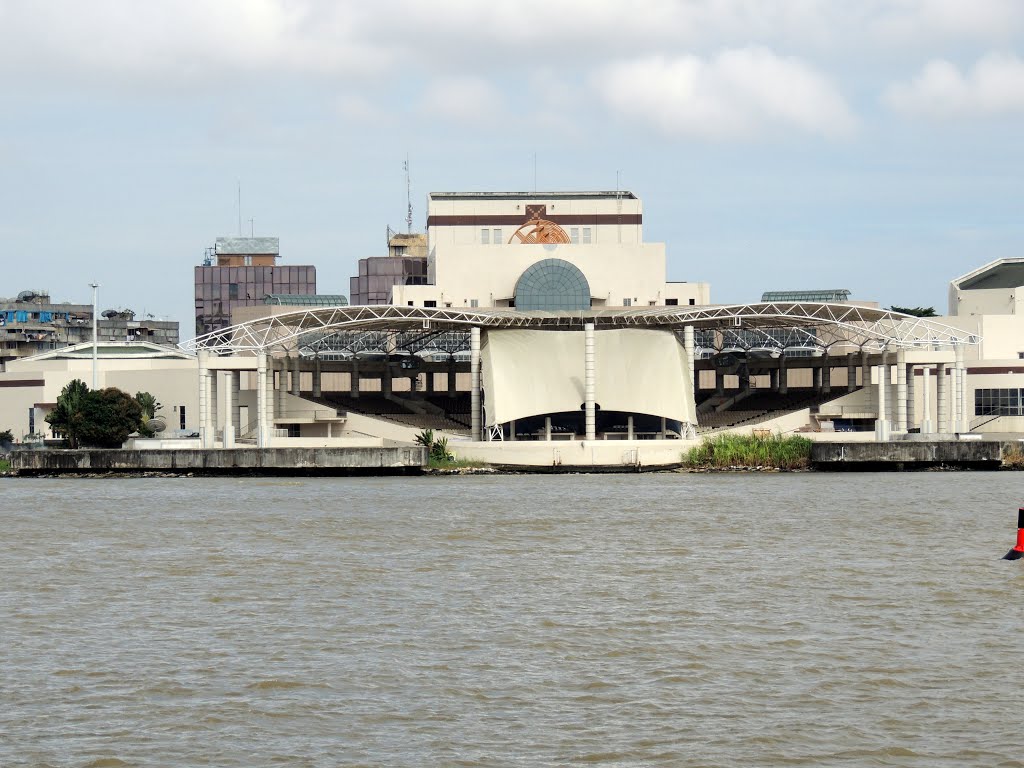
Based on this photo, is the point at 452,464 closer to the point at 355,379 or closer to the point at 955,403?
the point at 355,379

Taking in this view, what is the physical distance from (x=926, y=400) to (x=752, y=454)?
19657 millimetres

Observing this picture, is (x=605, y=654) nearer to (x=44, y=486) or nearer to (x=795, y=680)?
(x=795, y=680)

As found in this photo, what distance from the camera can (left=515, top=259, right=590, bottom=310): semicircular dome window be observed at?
125938 millimetres

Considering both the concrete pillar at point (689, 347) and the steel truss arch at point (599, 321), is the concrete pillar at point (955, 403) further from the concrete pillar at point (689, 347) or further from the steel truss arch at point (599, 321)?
the concrete pillar at point (689, 347)

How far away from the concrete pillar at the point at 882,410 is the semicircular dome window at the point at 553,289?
1021 inches

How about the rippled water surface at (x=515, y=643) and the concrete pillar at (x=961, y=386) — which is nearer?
the rippled water surface at (x=515, y=643)

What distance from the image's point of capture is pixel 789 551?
43.8 metres

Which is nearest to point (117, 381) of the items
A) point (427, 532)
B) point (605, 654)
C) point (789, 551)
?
point (427, 532)

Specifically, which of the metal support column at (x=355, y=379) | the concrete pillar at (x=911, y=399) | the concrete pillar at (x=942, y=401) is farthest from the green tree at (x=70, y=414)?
the concrete pillar at (x=942, y=401)

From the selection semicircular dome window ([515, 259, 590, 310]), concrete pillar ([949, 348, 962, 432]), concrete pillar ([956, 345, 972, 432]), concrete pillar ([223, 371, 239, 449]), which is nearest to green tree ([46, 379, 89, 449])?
concrete pillar ([223, 371, 239, 449])

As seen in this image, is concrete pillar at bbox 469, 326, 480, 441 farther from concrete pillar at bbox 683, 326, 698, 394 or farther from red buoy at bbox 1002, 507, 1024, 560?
red buoy at bbox 1002, 507, 1024, 560

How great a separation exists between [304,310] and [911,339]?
153ft

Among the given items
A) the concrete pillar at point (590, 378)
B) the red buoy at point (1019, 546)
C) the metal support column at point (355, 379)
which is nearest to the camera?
the red buoy at point (1019, 546)

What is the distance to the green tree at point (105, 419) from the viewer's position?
106625 millimetres
